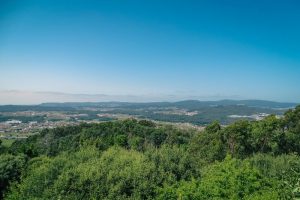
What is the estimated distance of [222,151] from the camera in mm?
43062

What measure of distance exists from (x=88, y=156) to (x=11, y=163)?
1434 centimetres

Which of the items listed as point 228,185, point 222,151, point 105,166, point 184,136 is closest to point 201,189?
point 228,185

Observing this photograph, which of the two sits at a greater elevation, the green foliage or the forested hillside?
the forested hillside

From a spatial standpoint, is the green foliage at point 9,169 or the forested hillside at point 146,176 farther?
the green foliage at point 9,169

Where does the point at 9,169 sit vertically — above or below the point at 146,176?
below

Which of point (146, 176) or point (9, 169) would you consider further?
point (9, 169)

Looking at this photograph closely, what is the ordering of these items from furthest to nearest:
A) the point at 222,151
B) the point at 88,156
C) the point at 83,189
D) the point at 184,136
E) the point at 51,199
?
the point at 184,136 < the point at 222,151 < the point at 88,156 < the point at 83,189 < the point at 51,199

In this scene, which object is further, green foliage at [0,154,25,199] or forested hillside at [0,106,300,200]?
green foliage at [0,154,25,199]

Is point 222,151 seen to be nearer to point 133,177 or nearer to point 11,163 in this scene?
point 133,177

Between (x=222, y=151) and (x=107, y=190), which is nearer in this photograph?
(x=107, y=190)

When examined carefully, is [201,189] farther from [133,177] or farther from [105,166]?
[105,166]

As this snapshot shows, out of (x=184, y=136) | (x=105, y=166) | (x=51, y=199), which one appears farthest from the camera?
(x=184, y=136)

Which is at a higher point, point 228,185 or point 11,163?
point 228,185

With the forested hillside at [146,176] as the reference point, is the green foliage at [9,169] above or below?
below
